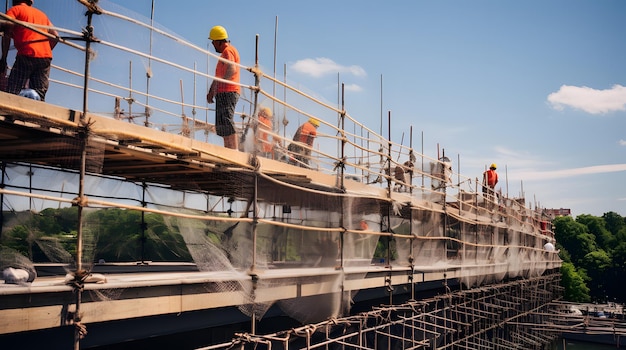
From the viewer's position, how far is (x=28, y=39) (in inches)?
262

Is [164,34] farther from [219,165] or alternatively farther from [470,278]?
[470,278]

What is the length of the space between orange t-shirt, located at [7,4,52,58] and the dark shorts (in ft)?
9.74

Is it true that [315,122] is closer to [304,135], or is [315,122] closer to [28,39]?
[304,135]

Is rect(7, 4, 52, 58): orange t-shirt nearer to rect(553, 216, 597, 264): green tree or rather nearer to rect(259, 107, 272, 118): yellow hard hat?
rect(259, 107, 272, 118): yellow hard hat

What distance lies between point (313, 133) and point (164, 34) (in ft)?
16.0

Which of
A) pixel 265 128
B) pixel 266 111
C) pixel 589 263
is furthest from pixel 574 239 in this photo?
pixel 266 111

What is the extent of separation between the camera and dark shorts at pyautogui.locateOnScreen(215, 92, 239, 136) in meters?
9.20

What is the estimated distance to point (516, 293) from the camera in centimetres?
2745

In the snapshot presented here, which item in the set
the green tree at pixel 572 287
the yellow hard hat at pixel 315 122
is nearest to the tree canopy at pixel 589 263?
the green tree at pixel 572 287

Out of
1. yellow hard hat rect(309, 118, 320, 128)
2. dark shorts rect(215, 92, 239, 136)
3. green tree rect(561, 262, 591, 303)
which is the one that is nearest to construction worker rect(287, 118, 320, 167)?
yellow hard hat rect(309, 118, 320, 128)

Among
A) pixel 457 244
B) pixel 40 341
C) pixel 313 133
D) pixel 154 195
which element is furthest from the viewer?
pixel 457 244

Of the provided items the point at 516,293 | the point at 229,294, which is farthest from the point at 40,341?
the point at 516,293

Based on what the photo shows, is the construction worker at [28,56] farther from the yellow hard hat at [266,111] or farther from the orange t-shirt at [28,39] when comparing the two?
the yellow hard hat at [266,111]

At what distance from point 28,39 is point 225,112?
3218mm
